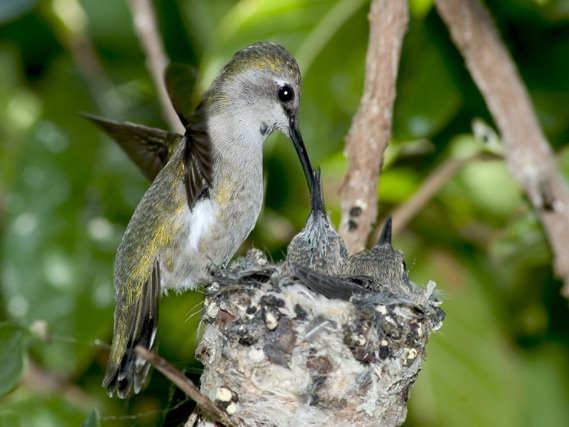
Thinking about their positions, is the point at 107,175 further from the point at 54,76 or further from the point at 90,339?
the point at 90,339

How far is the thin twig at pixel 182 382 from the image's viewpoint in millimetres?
2094

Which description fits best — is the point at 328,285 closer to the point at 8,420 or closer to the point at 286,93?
the point at 286,93

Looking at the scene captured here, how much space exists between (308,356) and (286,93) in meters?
0.97

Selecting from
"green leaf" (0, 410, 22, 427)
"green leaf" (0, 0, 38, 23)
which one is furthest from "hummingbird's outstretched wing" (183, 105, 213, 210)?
"green leaf" (0, 0, 38, 23)

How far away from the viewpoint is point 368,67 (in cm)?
301

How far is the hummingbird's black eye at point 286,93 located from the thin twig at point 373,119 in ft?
0.88

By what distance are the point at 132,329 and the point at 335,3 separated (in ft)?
5.28

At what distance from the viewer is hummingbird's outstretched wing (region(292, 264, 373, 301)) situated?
270 centimetres

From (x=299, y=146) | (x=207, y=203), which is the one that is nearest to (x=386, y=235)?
(x=299, y=146)

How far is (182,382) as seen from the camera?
2213 mm

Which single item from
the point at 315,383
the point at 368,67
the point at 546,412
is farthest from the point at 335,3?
the point at 546,412

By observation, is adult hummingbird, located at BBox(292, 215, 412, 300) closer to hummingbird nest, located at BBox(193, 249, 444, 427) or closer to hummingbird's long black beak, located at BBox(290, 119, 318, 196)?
hummingbird nest, located at BBox(193, 249, 444, 427)

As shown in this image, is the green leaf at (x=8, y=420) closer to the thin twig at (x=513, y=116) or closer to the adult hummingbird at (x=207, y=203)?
the adult hummingbird at (x=207, y=203)

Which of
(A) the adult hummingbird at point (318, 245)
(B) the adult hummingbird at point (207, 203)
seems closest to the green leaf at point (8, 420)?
(B) the adult hummingbird at point (207, 203)
